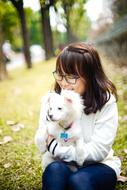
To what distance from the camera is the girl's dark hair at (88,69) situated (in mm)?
2668

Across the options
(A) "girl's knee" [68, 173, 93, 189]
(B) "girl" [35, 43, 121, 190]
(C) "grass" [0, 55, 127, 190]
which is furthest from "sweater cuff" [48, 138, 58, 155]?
(C) "grass" [0, 55, 127, 190]

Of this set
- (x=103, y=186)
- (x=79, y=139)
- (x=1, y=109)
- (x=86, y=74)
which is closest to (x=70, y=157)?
(x=79, y=139)

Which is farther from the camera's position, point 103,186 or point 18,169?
point 18,169

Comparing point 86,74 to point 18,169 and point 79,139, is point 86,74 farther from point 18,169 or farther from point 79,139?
point 18,169

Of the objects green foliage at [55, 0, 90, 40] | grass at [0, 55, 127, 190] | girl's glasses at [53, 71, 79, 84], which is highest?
green foliage at [55, 0, 90, 40]

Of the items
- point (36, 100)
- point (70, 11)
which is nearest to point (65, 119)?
point (70, 11)

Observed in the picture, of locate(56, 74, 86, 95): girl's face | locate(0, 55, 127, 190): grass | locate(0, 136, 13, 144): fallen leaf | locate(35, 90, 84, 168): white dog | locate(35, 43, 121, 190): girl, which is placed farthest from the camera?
locate(0, 136, 13, 144): fallen leaf

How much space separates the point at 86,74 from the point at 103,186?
33.6 inches

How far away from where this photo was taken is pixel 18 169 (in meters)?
3.69

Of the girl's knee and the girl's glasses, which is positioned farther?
the girl's glasses

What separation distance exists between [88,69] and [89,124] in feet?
1.40

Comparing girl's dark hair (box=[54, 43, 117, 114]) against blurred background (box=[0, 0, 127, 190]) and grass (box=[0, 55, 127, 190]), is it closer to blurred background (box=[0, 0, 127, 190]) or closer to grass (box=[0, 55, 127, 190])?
blurred background (box=[0, 0, 127, 190])

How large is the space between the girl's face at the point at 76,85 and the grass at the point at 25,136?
1.06 metres

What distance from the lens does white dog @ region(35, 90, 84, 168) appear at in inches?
94.6
